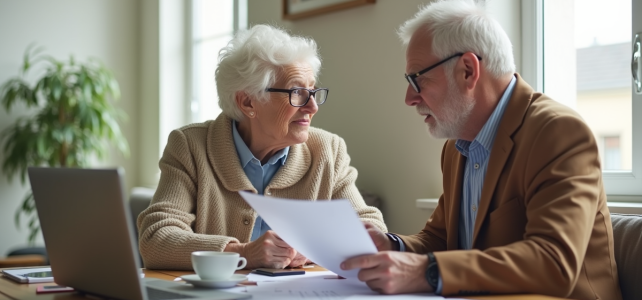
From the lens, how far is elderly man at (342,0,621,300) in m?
1.28

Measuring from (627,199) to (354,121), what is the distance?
122cm

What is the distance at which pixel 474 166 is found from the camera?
5.53 feet

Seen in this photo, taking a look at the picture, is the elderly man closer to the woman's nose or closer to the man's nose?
the man's nose

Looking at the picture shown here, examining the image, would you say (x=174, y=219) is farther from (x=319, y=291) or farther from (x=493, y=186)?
(x=493, y=186)

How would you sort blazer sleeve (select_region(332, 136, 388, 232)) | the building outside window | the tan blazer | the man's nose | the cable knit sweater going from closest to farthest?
the tan blazer, the man's nose, the cable knit sweater, blazer sleeve (select_region(332, 136, 388, 232)), the building outside window

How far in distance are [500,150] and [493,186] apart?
8 centimetres

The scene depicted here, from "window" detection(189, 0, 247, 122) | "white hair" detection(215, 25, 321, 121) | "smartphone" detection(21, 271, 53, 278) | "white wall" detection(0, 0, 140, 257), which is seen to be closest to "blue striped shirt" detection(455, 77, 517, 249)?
"white hair" detection(215, 25, 321, 121)

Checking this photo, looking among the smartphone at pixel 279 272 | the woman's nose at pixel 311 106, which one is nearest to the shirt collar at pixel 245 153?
the woman's nose at pixel 311 106

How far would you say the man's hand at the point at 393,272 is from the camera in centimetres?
126

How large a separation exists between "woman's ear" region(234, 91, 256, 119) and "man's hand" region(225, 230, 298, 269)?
608 millimetres

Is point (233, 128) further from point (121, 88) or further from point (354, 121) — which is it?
point (121, 88)

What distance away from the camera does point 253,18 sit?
3.79 m

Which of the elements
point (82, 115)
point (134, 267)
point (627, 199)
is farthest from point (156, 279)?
point (82, 115)

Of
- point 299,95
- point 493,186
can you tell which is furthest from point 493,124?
point 299,95
